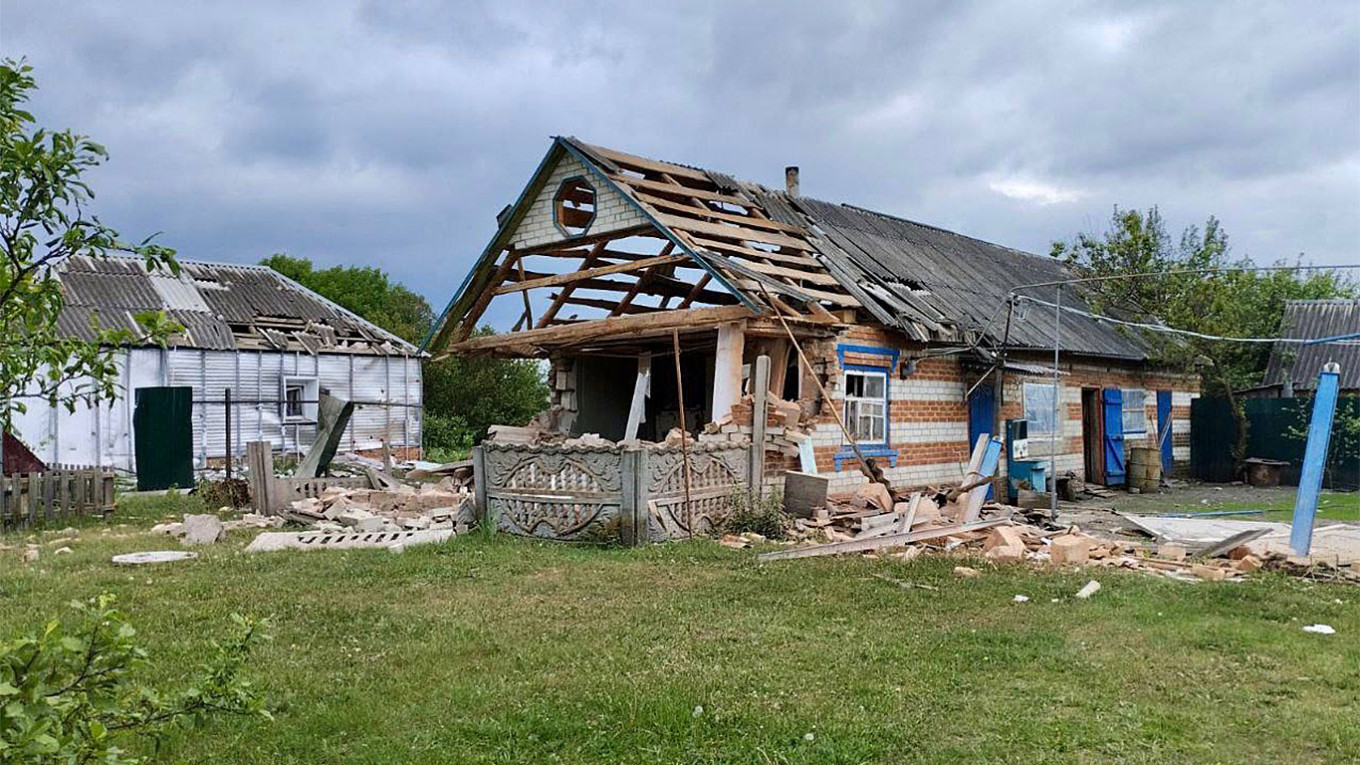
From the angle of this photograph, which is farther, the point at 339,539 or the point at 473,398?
the point at 473,398

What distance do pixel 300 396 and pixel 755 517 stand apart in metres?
17.7

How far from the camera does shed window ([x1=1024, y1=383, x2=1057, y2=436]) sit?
18.6 m

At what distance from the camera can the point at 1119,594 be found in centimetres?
845

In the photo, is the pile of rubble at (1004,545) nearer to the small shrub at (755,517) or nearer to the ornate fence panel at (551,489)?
the small shrub at (755,517)

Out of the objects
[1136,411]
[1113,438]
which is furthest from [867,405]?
[1136,411]

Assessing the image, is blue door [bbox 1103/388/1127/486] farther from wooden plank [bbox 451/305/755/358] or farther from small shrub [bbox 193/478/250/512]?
small shrub [bbox 193/478/250/512]

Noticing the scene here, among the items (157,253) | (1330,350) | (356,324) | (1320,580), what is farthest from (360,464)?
(1330,350)

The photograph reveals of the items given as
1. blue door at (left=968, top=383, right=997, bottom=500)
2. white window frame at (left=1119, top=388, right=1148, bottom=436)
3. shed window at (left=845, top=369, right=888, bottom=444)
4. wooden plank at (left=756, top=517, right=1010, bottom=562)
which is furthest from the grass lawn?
white window frame at (left=1119, top=388, right=1148, bottom=436)

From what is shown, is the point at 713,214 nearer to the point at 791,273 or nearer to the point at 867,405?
the point at 791,273

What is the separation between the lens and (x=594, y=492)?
36.5 ft

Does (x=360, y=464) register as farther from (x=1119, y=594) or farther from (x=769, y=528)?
(x=1119, y=594)

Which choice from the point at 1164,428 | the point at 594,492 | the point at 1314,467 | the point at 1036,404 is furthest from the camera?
the point at 1164,428

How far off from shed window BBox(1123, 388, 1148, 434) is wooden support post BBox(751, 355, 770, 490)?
39.2ft

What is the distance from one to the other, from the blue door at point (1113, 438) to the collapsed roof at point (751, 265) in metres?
0.99
